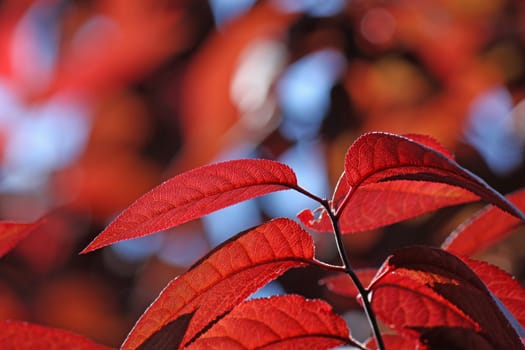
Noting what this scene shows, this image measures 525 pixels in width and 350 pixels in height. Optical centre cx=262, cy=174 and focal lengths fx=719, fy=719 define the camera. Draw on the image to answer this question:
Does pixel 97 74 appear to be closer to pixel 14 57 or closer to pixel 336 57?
pixel 14 57

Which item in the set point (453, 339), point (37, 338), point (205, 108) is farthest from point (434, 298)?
point (205, 108)

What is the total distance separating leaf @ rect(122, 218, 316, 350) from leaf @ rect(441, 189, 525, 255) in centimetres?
23

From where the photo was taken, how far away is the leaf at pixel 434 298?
18.6 inches

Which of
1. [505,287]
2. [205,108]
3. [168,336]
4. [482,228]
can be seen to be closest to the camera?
[168,336]

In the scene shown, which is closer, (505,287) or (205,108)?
(505,287)

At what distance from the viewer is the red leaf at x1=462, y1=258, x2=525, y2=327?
1.90 ft

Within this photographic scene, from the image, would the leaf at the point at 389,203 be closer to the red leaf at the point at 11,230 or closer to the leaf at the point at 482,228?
the leaf at the point at 482,228

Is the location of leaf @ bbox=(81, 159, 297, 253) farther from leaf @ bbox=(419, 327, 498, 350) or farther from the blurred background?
the blurred background

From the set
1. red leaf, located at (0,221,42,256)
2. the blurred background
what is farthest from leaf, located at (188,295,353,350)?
the blurred background

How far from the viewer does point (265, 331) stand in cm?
54

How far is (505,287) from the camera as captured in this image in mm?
582

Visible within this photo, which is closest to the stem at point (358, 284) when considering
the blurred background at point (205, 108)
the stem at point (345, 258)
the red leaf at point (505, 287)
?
the stem at point (345, 258)

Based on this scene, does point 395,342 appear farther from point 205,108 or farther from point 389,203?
point 205,108

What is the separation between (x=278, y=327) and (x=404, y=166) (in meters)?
0.16
